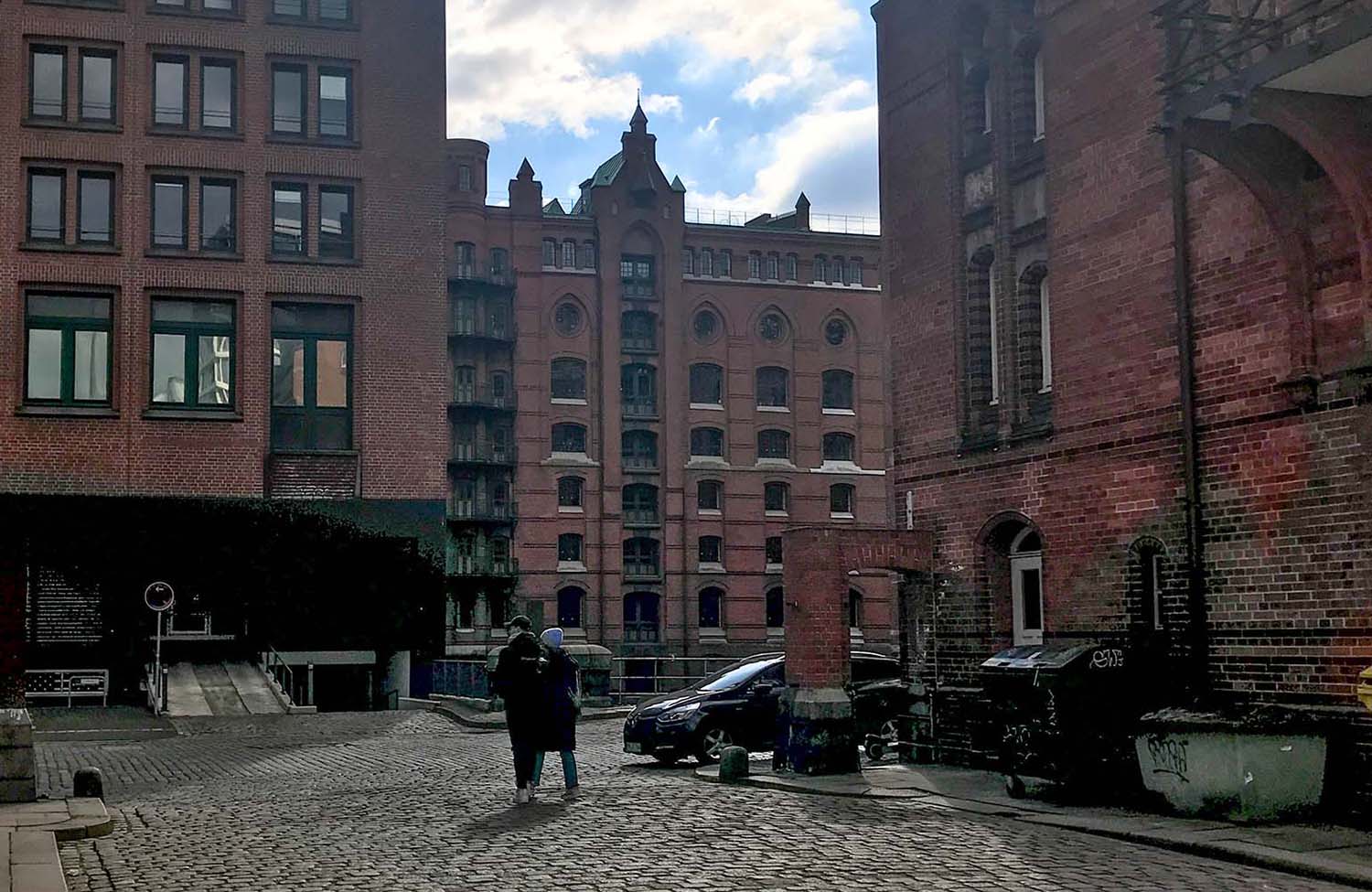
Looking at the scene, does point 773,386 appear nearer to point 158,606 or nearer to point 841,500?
point 841,500

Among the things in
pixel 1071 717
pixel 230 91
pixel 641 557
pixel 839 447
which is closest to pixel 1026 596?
pixel 1071 717

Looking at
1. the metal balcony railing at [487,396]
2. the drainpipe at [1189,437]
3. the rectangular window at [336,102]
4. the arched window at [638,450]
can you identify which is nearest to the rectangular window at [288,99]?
the rectangular window at [336,102]

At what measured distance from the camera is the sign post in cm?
3206

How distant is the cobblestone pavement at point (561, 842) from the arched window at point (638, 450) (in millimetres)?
43412

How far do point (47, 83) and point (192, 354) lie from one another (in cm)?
706

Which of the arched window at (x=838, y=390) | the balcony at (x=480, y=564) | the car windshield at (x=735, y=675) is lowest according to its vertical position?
the car windshield at (x=735, y=675)

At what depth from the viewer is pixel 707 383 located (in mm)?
65312

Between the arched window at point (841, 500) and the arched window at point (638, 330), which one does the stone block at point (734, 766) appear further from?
the arched window at point (841, 500)

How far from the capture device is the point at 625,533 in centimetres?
6288

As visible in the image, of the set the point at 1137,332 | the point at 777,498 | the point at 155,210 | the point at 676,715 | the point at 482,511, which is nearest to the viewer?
the point at 1137,332

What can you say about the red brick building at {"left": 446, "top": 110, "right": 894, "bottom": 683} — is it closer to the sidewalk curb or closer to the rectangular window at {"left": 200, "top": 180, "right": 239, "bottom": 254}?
the rectangular window at {"left": 200, "top": 180, "right": 239, "bottom": 254}

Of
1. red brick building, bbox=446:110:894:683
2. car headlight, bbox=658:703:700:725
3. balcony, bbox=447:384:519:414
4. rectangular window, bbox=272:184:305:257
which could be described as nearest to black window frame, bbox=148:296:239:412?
rectangular window, bbox=272:184:305:257

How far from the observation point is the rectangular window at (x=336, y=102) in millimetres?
39531

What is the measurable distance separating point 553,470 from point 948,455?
4246cm
